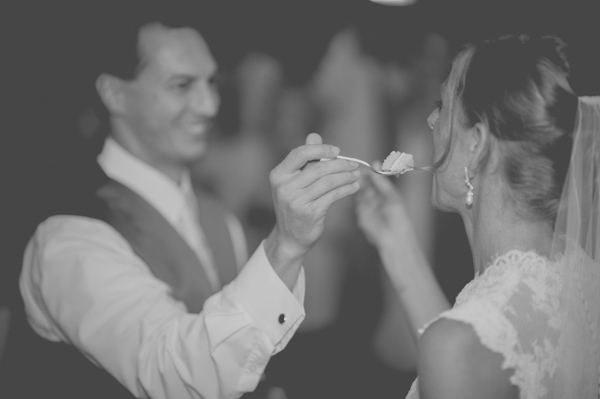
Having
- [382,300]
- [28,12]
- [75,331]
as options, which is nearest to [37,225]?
[75,331]

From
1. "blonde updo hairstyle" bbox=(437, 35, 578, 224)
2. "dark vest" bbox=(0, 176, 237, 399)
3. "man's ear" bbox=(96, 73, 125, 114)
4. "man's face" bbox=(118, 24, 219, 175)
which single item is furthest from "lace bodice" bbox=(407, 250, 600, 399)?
"man's ear" bbox=(96, 73, 125, 114)

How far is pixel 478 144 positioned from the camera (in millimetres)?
1369

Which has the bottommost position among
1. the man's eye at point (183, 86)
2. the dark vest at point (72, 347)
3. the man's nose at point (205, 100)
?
the dark vest at point (72, 347)

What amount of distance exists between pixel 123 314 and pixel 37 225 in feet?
1.46

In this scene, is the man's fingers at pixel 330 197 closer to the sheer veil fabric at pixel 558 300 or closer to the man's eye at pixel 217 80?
the sheer veil fabric at pixel 558 300

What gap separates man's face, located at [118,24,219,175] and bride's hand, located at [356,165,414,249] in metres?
0.53

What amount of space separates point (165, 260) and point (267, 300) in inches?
18.7

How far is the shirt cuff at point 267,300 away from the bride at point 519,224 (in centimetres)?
38

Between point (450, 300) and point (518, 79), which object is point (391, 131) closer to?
point (450, 300)

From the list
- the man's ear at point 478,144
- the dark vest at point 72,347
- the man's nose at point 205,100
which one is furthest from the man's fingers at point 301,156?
the man's nose at point 205,100

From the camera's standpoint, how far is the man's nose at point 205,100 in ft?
6.76

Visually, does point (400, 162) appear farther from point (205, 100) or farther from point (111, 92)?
point (111, 92)

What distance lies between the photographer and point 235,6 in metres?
2.08

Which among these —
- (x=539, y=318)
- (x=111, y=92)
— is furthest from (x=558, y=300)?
(x=111, y=92)
